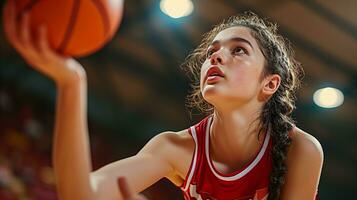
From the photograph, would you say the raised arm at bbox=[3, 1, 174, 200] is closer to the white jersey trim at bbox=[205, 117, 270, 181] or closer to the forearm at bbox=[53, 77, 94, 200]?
the forearm at bbox=[53, 77, 94, 200]

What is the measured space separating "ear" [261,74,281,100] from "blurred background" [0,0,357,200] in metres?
3.57

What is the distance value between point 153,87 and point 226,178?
213 inches

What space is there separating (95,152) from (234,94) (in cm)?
560

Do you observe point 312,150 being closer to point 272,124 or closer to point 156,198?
point 272,124

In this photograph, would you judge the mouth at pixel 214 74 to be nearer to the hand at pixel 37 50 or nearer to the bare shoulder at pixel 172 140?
the bare shoulder at pixel 172 140

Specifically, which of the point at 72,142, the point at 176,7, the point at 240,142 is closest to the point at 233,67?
the point at 240,142

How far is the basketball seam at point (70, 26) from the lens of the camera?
1.51m

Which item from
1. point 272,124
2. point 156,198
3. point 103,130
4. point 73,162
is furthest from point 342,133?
point 73,162

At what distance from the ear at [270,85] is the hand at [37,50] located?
974mm

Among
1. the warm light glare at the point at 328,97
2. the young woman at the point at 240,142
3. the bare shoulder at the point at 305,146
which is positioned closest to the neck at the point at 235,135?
the young woman at the point at 240,142

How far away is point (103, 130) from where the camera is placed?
7.87m

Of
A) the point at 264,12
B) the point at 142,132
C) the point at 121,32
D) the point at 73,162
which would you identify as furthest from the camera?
the point at 142,132

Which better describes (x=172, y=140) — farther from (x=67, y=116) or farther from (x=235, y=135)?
(x=67, y=116)

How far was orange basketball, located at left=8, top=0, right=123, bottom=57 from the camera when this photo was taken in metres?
1.50
